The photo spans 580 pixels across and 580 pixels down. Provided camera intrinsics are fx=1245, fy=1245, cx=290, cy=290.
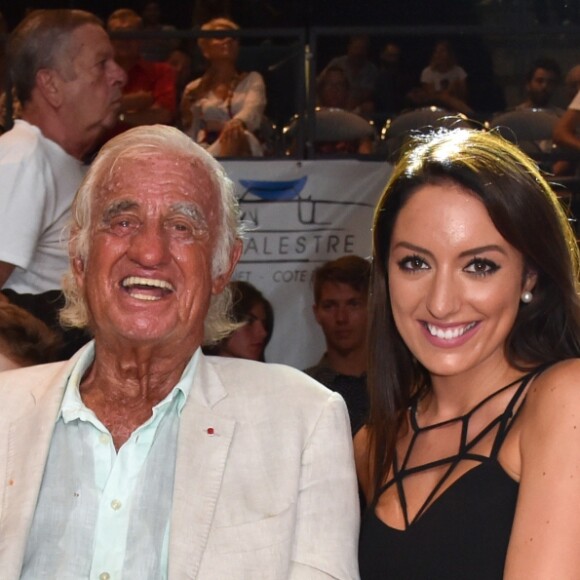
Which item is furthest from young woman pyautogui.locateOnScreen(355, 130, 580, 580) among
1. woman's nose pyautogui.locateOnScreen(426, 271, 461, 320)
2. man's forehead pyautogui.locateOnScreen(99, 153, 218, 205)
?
man's forehead pyautogui.locateOnScreen(99, 153, 218, 205)

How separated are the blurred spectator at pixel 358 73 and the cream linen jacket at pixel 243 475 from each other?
4030 mm

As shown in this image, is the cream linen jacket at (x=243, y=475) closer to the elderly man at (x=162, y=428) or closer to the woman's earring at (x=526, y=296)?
the elderly man at (x=162, y=428)

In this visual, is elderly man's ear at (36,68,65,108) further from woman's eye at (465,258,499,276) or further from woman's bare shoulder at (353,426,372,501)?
woman's eye at (465,258,499,276)

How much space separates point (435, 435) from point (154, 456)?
625 millimetres

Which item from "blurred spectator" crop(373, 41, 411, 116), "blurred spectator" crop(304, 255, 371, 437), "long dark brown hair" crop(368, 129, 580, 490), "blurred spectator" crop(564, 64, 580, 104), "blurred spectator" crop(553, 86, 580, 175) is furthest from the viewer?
"blurred spectator" crop(373, 41, 411, 116)

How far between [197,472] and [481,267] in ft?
2.39

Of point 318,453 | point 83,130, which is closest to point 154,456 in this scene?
point 318,453

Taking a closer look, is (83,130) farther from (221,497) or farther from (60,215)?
(221,497)

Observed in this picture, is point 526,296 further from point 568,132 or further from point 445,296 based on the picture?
point 568,132

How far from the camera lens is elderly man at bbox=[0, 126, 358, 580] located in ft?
8.20

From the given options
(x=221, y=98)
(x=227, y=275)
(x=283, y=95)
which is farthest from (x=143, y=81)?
(x=227, y=275)

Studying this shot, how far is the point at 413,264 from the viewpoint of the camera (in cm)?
269

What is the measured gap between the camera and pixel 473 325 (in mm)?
2645

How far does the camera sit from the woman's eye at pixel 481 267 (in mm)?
2598
